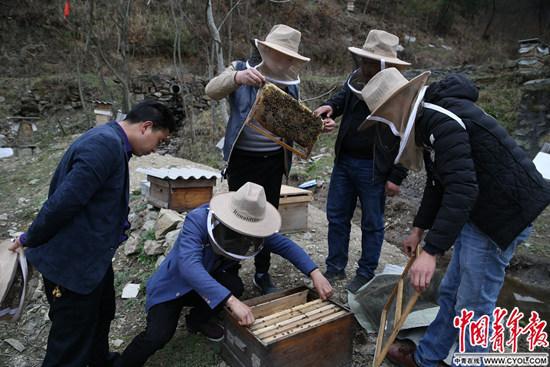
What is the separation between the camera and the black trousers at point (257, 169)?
329 cm

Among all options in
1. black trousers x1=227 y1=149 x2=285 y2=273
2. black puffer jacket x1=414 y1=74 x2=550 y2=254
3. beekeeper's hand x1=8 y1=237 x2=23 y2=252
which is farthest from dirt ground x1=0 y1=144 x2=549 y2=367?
black puffer jacket x1=414 y1=74 x2=550 y2=254

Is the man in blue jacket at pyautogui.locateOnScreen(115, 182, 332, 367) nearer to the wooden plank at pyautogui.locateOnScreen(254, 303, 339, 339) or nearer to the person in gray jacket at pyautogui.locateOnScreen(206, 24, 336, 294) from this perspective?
the wooden plank at pyautogui.locateOnScreen(254, 303, 339, 339)

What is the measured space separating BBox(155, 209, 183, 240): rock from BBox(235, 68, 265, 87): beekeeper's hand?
212 cm

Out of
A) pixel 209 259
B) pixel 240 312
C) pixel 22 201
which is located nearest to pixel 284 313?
pixel 240 312

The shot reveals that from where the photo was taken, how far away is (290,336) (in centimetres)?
233

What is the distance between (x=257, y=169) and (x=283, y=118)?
0.48 meters

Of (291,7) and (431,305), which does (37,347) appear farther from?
(291,7)

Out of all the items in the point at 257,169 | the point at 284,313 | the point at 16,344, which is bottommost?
the point at 16,344

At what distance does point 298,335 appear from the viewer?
237 centimetres

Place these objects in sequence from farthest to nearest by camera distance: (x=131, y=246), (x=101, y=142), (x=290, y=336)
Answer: (x=131, y=246)
(x=290, y=336)
(x=101, y=142)

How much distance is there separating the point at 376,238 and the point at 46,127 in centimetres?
1242

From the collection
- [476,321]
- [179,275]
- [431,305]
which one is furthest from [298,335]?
[431,305]

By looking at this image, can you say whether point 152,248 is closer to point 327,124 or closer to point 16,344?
point 16,344

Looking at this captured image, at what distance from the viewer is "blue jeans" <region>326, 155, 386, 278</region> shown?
3.36 metres
